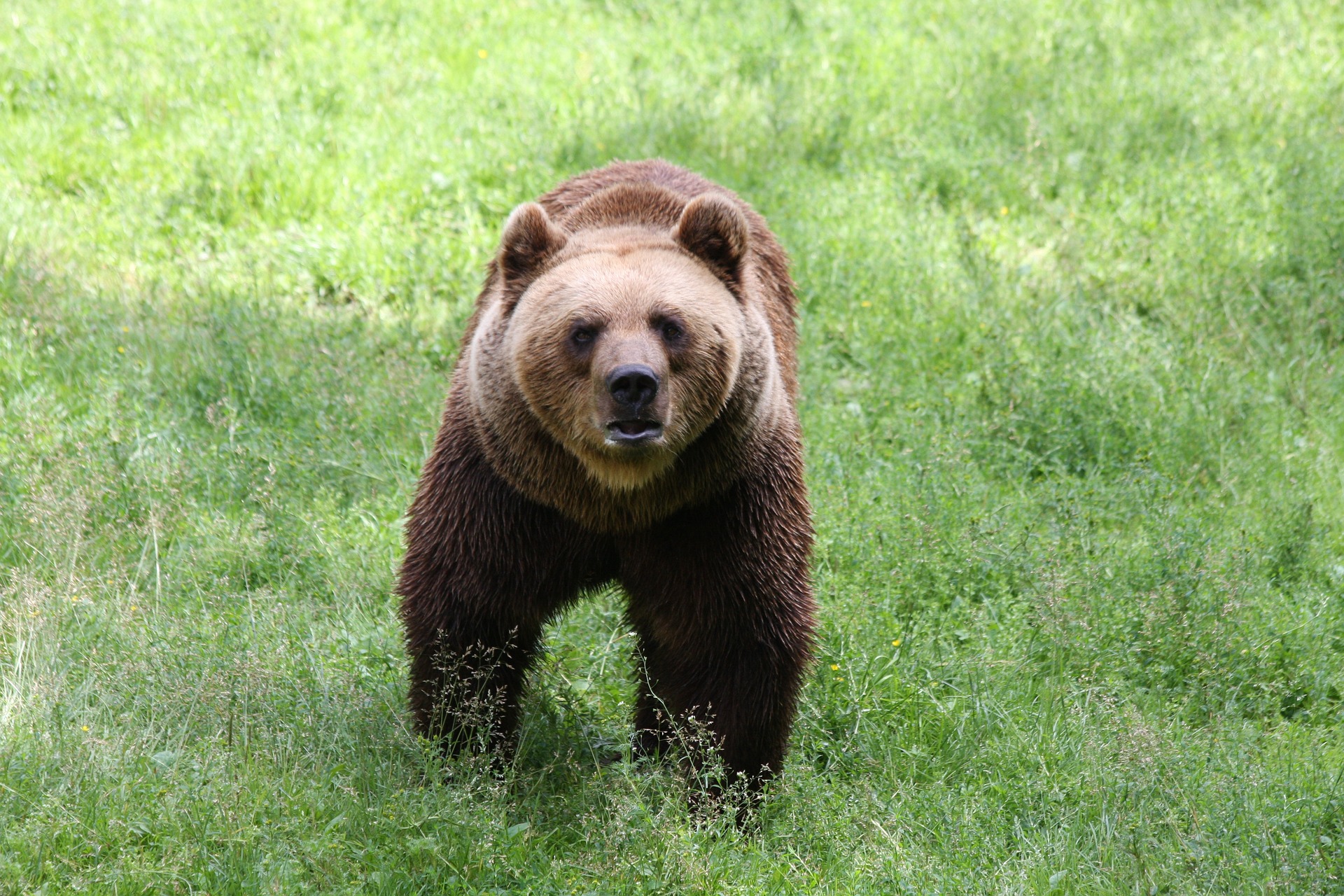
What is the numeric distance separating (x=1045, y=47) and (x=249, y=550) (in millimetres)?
7370

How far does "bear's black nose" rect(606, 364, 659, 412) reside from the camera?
12.5ft

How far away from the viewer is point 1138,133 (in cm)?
937

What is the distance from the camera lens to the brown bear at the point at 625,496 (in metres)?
4.09

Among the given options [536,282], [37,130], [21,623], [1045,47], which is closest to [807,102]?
[1045,47]

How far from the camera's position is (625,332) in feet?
13.1

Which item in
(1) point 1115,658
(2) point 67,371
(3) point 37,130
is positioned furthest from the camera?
(3) point 37,130

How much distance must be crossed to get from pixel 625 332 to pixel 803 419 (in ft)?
10.7

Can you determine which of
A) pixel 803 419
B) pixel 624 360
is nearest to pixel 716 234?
pixel 624 360

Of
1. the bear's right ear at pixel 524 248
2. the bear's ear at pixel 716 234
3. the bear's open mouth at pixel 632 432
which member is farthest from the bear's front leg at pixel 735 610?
the bear's right ear at pixel 524 248

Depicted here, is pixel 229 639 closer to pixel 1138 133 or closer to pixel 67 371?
pixel 67 371

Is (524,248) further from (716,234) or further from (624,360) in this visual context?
(624,360)

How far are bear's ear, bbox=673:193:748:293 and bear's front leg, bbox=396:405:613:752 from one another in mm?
983

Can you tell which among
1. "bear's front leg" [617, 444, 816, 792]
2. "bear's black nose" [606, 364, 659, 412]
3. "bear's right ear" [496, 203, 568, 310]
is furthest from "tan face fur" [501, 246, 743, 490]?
"bear's front leg" [617, 444, 816, 792]

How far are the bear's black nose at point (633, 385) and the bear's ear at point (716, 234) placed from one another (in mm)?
754
